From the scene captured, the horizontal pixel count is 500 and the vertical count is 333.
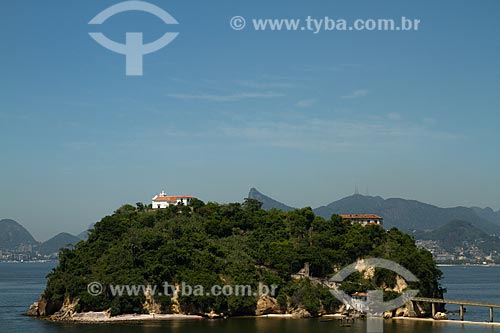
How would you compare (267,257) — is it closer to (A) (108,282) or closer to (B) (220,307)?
(B) (220,307)

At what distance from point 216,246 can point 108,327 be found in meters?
14.0

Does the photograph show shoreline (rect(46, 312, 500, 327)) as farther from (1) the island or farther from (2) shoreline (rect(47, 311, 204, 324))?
(1) the island

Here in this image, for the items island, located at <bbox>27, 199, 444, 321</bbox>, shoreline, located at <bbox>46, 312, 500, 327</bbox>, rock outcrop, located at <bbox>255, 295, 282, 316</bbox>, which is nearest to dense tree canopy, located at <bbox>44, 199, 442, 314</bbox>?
island, located at <bbox>27, 199, 444, 321</bbox>

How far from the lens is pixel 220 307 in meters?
53.4

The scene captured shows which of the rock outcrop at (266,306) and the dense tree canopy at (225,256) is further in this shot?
the rock outcrop at (266,306)

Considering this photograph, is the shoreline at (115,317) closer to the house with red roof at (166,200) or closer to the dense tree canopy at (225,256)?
the dense tree canopy at (225,256)

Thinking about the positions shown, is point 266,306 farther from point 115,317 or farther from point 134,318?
point 115,317

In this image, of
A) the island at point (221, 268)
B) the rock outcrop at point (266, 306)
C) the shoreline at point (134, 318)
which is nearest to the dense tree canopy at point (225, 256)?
the island at point (221, 268)

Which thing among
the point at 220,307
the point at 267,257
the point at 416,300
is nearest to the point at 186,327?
the point at 220,307

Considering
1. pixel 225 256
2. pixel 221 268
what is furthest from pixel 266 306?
pixel 225 256

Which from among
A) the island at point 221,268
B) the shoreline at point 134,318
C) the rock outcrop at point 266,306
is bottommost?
the shoreline at point 134,318

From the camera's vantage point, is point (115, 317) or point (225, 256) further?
point (225, 256)

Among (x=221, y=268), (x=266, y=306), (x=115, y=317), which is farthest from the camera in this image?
(x=221, y=268)

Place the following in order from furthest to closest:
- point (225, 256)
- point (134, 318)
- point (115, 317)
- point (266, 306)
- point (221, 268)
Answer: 1. point (225, 256)
2. point (221, 268)
3. point (266, 306)
4. point (115, 317)
5. point (134, 318)
